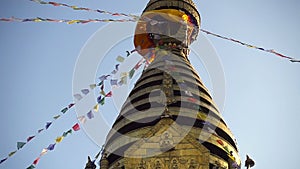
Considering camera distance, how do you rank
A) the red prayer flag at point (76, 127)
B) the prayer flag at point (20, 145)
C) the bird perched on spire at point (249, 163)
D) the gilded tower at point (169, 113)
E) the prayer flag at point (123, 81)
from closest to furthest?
the prayer flag at point (20, 145) < the gilded tower at point (169, 113) < the bird perched on spire at point (249, 163) < the red prayer flag at point (76, 127) < the prayer flag at point (123, 81)

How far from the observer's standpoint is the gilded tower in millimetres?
17562

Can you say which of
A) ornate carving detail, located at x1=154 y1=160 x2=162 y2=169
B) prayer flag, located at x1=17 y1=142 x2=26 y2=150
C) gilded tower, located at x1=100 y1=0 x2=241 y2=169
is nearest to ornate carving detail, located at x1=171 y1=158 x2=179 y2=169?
gilded tower, located at x1=100 y1=0 x2=241 y2=169

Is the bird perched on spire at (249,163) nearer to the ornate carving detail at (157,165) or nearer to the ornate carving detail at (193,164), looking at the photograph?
the ornate carving detail at (193,164)

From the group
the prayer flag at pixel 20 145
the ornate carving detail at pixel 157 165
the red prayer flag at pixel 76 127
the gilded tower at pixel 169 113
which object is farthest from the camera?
the red prayer flag at pixel 76 127

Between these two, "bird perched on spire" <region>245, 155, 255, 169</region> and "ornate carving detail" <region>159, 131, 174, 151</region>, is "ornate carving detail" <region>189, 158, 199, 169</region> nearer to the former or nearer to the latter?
"ornate carving detail" <region>159, 131, 174, 151</region>

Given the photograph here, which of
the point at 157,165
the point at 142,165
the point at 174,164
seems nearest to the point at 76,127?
the point at 142,165

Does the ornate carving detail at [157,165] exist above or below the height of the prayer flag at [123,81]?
below

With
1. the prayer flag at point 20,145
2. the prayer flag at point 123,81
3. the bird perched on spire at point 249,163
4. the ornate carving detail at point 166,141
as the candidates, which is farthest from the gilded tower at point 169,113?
the prayer flag at point 20,145

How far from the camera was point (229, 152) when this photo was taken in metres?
20.1

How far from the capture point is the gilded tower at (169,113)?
17.6 meters

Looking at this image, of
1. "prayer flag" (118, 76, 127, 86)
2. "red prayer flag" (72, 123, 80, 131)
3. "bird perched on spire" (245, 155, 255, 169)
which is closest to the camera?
"bird perched on spire" (245, 155, 255, 169)

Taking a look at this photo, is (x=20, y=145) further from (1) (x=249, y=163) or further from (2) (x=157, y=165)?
(1) (x=249, y=163)

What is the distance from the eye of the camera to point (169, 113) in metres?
20.0

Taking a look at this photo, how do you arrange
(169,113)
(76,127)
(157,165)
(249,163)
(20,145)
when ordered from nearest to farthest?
(157,165), (20,145), (249,163), (76,127), (169,113)
